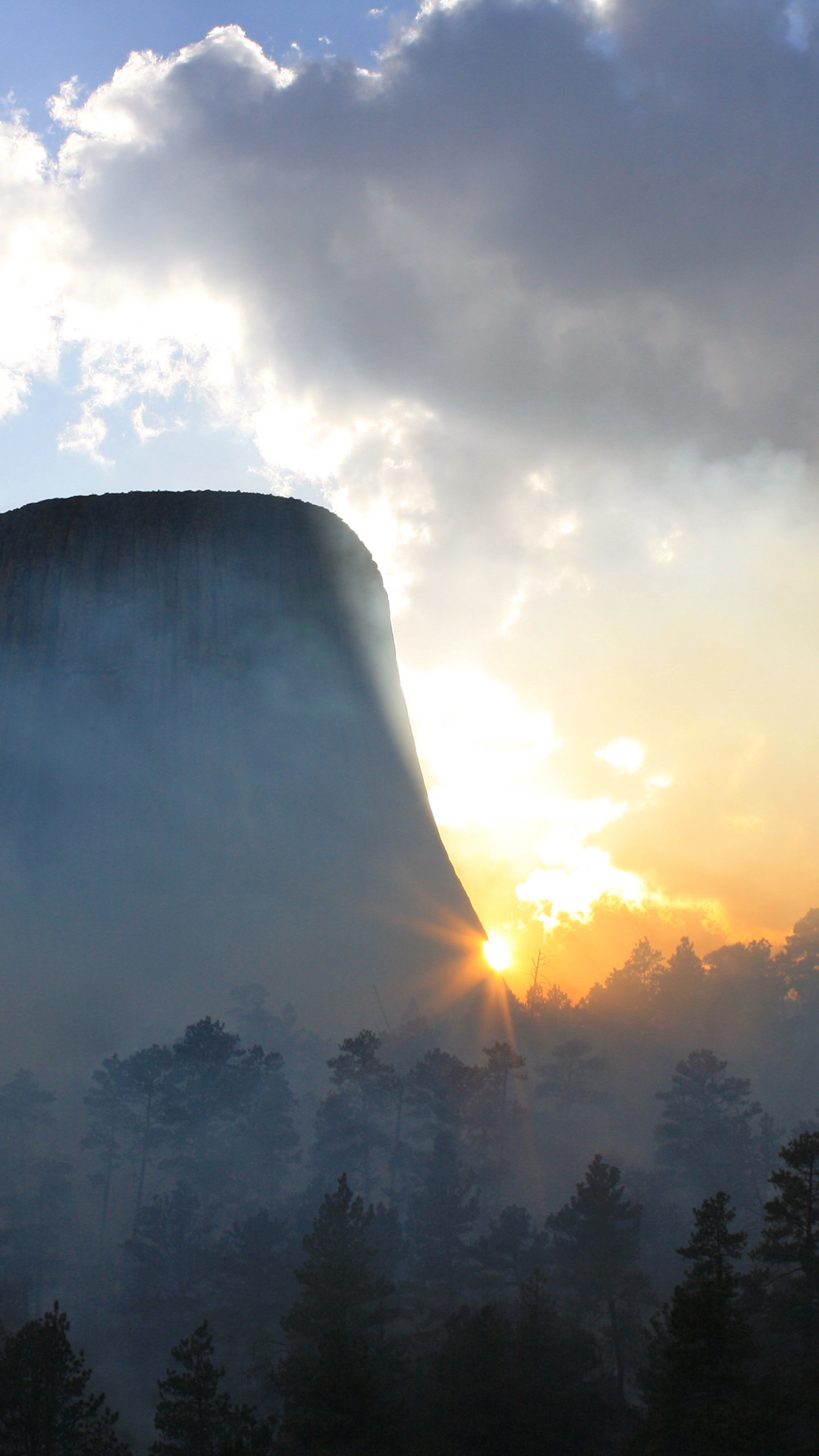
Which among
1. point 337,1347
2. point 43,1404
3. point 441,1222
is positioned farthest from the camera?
point 441,1222

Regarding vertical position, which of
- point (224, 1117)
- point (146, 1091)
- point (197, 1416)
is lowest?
point (197, 1416)

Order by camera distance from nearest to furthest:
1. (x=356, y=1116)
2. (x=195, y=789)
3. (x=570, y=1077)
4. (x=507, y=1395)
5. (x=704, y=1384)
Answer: (x=704, y=1384), (x=507, y=1395), (x=356, y=1116), (x=570, y=1077), (x=195, y=789)

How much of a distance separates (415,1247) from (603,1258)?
31.8 feet

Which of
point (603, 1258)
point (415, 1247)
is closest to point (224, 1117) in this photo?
point (415, 1247)

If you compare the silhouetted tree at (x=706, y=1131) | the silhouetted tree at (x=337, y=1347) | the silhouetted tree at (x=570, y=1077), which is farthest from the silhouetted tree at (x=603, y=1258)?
the silhouetted tree at (x=570, y=1077)

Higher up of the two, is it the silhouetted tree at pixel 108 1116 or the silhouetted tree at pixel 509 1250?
the silhouetted tree at pixel 108 1116

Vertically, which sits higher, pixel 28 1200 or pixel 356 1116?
pixel 356 1116

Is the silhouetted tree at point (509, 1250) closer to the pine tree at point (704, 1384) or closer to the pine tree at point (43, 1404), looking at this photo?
the pine tree at point (704, 1384)

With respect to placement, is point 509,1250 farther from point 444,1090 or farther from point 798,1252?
point 798,1252

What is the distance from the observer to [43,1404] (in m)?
23.8

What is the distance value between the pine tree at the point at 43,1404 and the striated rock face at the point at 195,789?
4054 cm

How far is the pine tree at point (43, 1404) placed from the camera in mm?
23562

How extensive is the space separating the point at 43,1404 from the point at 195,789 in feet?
166

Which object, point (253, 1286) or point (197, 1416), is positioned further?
point (253, 1286)
